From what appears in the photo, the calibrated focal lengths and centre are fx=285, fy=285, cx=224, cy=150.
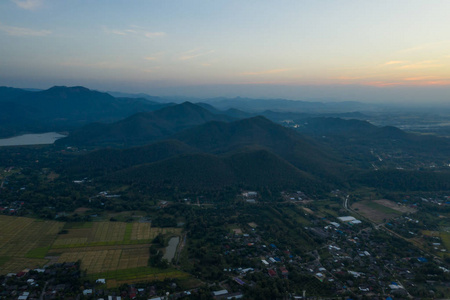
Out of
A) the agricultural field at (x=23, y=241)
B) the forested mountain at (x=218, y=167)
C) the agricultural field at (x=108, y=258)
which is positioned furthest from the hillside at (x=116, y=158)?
the agricultural field at (x=108, y=258)

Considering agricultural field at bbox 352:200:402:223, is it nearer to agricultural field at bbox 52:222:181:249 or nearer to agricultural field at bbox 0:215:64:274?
agricultural field at bbox 52:222:181:249

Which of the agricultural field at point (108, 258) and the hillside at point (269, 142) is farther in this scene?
the hillside at point (269, 142)

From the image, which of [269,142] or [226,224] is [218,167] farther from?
[269,142]

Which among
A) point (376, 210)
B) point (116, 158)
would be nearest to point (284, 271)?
point (376, 210)

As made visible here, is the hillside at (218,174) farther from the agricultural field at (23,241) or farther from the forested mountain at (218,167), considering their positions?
the agricultural field at (23,241)

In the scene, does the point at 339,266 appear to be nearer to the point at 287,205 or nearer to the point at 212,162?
the point at 287,205

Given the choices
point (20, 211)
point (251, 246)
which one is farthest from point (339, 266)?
point (20, 211)
